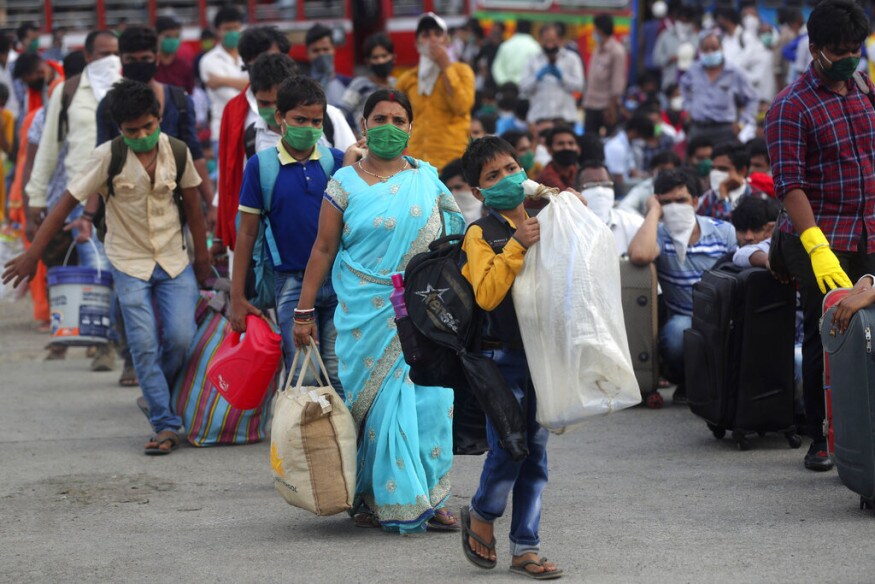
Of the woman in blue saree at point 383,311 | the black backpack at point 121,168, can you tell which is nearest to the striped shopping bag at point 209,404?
the black backpack at point 121,168

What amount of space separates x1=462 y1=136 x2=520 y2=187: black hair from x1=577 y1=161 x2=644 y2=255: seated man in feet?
12.6

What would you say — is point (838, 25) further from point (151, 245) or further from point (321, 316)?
point (151, 245)

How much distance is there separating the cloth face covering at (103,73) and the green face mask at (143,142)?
2162 mm

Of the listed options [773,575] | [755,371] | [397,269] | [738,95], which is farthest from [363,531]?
[738,95]

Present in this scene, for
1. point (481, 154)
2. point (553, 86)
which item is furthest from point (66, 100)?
point (553, 86)

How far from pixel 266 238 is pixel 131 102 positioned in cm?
122

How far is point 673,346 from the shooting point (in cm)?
831

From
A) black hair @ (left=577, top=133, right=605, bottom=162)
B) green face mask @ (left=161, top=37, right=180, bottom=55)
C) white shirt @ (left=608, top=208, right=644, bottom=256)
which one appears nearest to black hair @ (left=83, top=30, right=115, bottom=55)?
green face mask @ (left=161, top=37, right=180, bottom=55)

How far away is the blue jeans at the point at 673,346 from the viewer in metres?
8.30

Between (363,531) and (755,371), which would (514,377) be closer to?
(363,531)

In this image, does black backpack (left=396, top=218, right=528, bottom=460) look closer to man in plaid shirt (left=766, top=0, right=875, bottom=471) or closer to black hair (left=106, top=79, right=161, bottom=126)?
man in plaid shirt (left=766, top=0, right=875, bottom=471)

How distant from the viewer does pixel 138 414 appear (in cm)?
871

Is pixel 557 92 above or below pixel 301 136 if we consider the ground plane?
above

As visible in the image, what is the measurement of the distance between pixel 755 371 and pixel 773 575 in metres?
2.31
